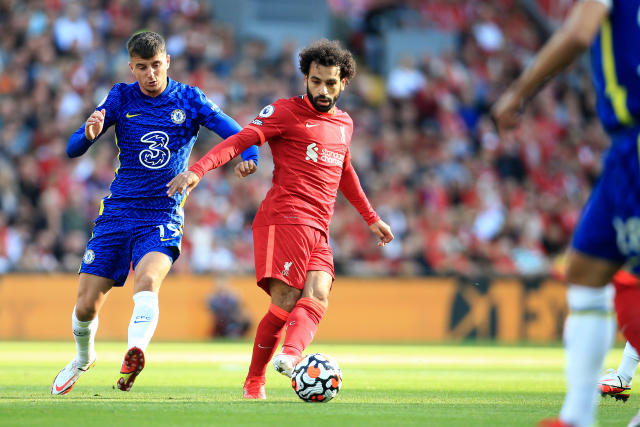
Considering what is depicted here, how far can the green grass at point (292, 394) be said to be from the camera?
560 cm

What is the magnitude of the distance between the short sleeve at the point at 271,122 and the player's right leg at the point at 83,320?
1.57 metres

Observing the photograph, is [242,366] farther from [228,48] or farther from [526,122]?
[526,122]

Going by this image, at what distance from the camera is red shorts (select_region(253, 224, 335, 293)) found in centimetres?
711

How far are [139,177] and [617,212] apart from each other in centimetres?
416

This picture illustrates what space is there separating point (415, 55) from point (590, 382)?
21.0m

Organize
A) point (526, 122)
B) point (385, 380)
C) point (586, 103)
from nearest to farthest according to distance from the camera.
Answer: point (385, 380), point (526, 122), point (586, 103)

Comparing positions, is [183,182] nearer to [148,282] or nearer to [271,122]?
[148,282]

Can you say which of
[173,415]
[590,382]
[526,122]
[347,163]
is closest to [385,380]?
[347,163]

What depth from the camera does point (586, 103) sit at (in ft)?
84.1

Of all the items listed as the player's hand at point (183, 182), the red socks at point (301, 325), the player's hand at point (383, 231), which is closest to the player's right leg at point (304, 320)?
the red socks at point (301, 325)

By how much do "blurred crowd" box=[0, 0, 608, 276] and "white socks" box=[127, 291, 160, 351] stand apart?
10573 mm

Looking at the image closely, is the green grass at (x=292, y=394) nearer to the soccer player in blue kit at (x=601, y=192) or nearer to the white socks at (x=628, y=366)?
the white socks at (x=628, y=366)

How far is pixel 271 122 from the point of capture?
24.0 ft

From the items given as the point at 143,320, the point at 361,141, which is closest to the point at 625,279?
the point at 143,320
